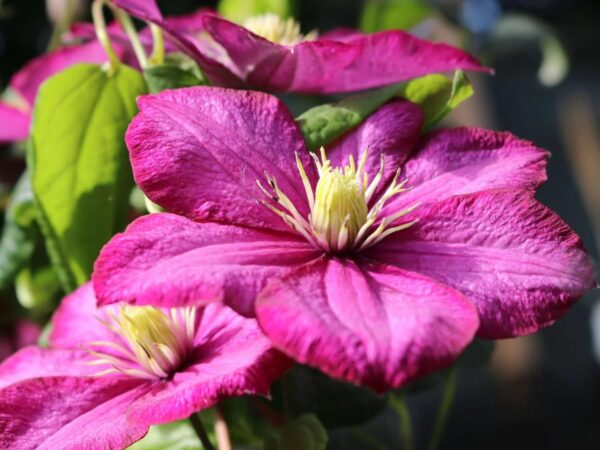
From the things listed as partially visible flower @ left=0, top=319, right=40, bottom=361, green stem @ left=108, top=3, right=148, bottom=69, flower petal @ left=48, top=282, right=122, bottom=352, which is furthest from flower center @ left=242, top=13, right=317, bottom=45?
partially visible flower @ left=0, top=319, right=40, bottom=361

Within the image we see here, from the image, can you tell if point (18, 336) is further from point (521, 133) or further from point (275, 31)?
point (521, 133)

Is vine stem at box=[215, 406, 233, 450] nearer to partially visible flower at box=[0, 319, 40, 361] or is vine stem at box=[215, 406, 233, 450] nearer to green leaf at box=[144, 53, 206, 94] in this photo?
green leaf at box=[144, 53, 206, 94]

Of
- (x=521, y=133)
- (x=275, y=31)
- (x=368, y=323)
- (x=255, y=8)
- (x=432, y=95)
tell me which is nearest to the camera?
(x=368, y=323)

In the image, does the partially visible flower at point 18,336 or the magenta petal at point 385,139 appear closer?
the magenta petal at point 385,139

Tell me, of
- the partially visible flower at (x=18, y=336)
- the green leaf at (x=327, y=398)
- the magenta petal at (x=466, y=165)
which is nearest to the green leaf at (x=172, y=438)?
the green leaf at (x=327, y=398)

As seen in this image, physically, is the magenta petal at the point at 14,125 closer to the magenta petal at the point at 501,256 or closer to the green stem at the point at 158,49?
the green stem at the point at 158,49

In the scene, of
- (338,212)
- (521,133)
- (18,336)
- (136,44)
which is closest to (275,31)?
(136,44)
